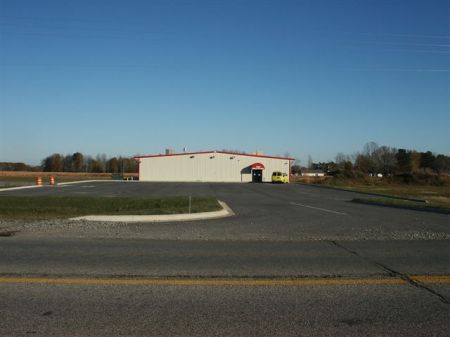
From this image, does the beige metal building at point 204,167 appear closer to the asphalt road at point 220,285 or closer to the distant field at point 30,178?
the distant field at point 30,178

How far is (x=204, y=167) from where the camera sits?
2982 inches

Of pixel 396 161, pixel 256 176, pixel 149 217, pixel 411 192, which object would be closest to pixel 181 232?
pixel 149 217

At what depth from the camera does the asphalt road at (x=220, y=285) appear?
4.57 metres

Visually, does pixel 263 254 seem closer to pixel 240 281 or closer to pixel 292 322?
pixel 240 281

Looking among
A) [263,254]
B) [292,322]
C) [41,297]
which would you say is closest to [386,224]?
[263,254]

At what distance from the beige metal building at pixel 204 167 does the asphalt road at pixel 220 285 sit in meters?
64.8

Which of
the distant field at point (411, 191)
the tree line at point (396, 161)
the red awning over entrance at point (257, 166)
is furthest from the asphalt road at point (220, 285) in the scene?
the tree line at point (396, 161)

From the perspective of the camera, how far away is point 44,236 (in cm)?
1056

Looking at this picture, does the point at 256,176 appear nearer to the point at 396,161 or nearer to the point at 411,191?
the point at 411,191

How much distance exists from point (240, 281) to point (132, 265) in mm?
1955

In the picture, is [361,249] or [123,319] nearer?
[123,319]

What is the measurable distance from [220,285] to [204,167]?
69.8m

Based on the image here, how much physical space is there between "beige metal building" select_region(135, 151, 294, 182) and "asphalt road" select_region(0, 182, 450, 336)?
64.8 m

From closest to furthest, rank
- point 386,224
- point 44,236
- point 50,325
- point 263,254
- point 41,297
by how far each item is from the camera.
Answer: point 50,325 → point 41,297 → point 263,254 → point 44,236 → point 386,224
